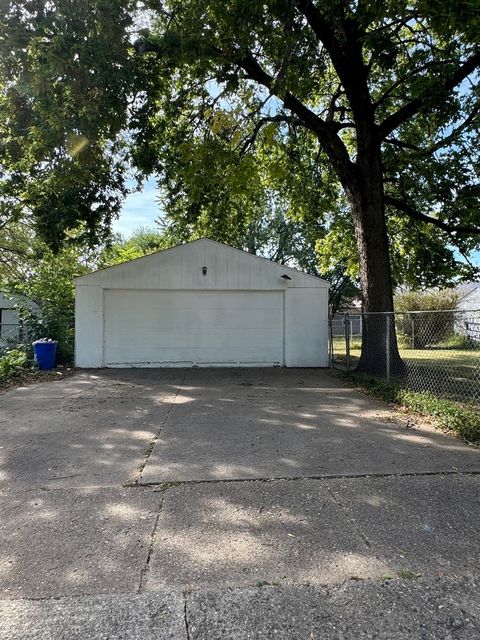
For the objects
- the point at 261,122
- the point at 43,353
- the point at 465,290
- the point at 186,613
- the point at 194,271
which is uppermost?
the point at 261,122

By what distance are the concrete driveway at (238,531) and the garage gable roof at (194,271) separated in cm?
666

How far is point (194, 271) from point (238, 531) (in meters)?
9.78

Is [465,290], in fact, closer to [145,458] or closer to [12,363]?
[12,363]

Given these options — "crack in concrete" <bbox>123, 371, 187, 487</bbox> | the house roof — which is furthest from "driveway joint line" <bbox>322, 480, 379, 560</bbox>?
the house roof

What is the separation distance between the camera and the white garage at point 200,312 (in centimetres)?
1214

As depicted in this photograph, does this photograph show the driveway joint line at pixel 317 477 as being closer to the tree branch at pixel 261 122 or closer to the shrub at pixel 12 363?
the shrub at pixel 12 363

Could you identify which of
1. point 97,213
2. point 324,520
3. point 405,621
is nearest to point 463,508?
point 324,520

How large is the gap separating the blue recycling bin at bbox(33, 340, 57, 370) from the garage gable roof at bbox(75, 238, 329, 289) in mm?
1852

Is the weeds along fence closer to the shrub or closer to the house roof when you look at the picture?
the shrub

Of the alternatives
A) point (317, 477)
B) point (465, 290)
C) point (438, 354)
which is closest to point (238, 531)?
point (317, 477)

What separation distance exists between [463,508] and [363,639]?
174 centimetres

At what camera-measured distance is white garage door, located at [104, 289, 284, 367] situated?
1223 centimetres

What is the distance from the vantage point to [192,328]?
1236 centimetres

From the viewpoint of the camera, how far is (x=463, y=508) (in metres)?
3.32
